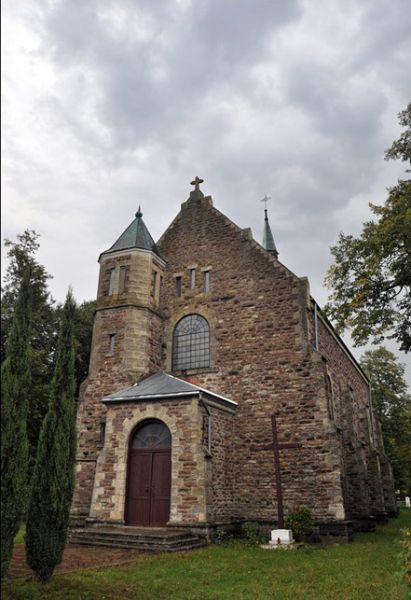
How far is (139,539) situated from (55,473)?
565cm

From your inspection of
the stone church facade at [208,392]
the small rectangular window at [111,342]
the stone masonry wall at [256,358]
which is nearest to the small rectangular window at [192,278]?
the stone church facade at [208,392]

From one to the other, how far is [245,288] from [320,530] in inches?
356

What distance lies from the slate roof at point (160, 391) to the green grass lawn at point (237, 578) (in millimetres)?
4608

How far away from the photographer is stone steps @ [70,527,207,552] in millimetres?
12406

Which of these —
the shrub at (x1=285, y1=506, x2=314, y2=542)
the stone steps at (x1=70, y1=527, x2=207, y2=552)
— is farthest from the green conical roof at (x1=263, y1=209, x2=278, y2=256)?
the stone steps at (x1=70, y1=527, x2=207, y2=552)

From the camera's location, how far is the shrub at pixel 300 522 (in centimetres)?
1438

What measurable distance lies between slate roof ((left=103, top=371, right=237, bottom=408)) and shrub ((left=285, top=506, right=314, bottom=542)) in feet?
13.8

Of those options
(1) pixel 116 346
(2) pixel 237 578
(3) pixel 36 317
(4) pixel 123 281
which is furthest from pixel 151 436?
(3) pixel 36 317

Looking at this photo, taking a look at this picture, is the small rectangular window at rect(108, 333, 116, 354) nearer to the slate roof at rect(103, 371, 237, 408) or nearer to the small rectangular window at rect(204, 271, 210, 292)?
the slate roof at rect(103, 371, 237, 408)

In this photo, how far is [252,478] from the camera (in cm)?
1641

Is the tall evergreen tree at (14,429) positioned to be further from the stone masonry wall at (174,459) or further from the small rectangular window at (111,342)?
the small rectangular window at (111,342)

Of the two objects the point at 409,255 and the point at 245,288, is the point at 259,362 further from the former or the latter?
the point at 409,255

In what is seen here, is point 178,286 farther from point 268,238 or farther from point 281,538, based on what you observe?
point 268,238

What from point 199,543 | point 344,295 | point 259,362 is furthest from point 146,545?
point 344,295
